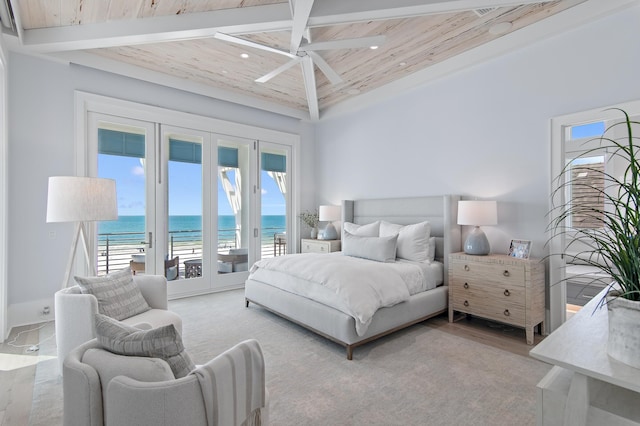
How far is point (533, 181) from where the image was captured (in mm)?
3414

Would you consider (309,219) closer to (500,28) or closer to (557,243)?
(557,243)

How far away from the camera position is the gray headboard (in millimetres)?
3893

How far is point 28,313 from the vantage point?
140 inches

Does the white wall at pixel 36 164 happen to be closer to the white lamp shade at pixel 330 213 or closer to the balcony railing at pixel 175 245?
the balcony railing at pixel 175 245

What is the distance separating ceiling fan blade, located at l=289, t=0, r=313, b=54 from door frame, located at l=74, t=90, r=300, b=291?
2.35 meters

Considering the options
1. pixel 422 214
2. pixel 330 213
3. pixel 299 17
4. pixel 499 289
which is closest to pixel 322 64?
pixel 299 17

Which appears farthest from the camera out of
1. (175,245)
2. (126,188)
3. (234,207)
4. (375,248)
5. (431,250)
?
(234,207)

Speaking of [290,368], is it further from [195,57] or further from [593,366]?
[195,57]

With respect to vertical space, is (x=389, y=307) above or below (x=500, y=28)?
below

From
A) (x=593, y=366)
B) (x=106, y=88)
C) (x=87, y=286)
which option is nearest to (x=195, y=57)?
(x=106, y=88)

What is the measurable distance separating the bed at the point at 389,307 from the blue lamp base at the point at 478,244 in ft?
1.09

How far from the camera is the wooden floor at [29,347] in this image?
207cm

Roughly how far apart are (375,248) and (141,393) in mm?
3018

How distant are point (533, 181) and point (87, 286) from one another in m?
4.30
